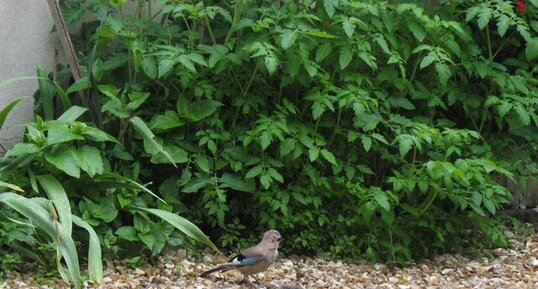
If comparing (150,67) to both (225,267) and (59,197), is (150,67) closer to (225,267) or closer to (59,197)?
(59,197)

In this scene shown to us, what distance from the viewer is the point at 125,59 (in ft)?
22.8

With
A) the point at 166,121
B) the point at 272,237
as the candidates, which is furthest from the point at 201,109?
the point at 272,237

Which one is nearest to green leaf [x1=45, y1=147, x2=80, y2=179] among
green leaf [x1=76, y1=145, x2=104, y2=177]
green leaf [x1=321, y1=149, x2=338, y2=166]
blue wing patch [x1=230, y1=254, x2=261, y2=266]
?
green leaf [x1=76, y1=145, x2=104, y2=177]

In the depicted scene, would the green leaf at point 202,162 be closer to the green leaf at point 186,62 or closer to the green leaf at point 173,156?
the green leaf at point 173,156

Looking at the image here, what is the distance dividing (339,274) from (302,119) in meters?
1.06

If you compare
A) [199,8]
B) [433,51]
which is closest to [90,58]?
[199,8]

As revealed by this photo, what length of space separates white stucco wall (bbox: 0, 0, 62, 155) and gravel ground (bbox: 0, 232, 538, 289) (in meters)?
1.36

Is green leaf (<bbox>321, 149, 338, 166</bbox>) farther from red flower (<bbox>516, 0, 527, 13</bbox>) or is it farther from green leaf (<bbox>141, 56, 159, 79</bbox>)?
red flower (<bbox>516, 0, 527, 13</bbox>)

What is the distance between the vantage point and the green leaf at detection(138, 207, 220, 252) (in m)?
6.40

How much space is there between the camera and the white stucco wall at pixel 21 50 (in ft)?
23.4

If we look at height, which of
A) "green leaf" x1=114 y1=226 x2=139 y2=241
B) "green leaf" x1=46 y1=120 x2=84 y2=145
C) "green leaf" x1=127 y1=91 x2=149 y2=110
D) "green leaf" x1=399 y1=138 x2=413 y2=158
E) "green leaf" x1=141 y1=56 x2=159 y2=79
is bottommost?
"green leaf" x1=114 y1=226 x2=139 y2=241

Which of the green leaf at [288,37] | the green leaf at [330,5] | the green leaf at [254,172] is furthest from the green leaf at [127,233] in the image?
the green leaf at [330,5]

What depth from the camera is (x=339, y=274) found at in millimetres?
6738

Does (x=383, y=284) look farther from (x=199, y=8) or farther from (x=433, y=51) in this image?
(x=199, y=8)
